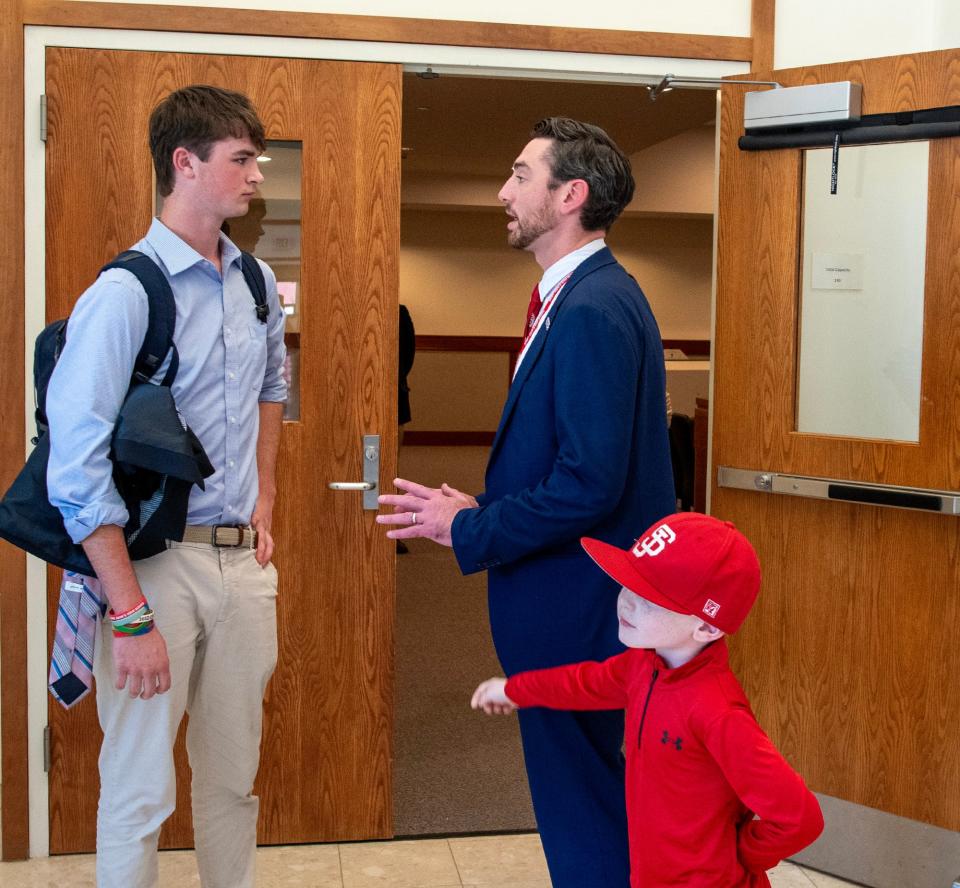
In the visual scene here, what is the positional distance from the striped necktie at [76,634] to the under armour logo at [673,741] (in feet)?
3.38

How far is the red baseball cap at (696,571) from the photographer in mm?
1812

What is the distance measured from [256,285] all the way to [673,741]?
3.91 ft

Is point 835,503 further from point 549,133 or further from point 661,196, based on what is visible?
point 661,196

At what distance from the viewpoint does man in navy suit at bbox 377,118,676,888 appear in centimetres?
210

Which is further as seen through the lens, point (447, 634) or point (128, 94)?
point (447, 634)

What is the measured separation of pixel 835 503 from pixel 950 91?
1.06m

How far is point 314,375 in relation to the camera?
10.4ft

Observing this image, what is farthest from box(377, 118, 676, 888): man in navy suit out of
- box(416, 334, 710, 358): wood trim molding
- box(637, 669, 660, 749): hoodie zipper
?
box(416, 334, 710, 358): wood trim molding

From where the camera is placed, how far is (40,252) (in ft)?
9.95

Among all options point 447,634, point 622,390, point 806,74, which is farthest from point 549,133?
point 447,634

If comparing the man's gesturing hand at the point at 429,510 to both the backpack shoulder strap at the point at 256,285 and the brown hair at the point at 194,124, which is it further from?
the brown hair at the point at 194,124

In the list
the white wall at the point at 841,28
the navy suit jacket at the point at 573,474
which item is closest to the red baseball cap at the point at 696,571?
the navy suit jacket at the point at 573,474

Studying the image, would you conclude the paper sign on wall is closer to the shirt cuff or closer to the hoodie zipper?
the hoodie zipper

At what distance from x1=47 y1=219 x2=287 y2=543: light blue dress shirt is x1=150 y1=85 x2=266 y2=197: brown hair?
0.14 m
